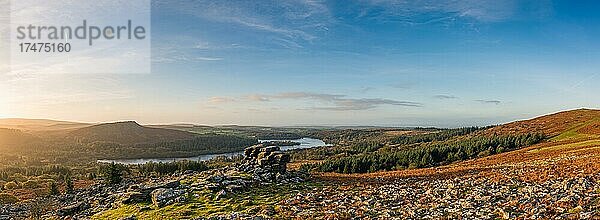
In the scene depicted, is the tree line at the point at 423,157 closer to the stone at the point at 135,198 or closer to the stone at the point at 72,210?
the stone at the point at 72,210

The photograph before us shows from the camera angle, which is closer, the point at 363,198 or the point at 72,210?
the point at 363,198

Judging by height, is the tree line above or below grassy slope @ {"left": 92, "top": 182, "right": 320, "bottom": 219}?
below

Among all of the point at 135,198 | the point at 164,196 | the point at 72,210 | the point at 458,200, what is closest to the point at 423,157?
the point at 458,200

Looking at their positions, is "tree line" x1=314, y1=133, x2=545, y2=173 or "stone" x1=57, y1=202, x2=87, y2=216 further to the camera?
"tree line" x1=314, y1=133, x2=545, y2=173

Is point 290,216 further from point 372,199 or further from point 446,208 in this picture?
point 446,208

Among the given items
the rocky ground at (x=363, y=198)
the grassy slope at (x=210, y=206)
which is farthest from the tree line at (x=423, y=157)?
the grassy slope at (x=210, y=206)

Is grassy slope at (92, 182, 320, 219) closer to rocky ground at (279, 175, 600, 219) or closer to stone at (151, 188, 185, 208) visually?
stone at (151, 188, 185, 208)

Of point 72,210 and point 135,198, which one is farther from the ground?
point 135,198

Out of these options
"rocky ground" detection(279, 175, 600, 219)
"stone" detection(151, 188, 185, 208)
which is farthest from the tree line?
"stone" detection(151, 188, 185, 208)

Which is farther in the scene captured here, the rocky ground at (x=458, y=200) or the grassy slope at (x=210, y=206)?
the grassy slope at (x=210, y=206)

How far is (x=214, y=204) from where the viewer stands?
30.9 m

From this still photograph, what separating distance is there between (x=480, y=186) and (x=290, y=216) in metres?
14.8

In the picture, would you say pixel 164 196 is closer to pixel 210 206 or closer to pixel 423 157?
pixel 210 206

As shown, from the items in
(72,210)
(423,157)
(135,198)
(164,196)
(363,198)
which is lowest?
(423,157)
